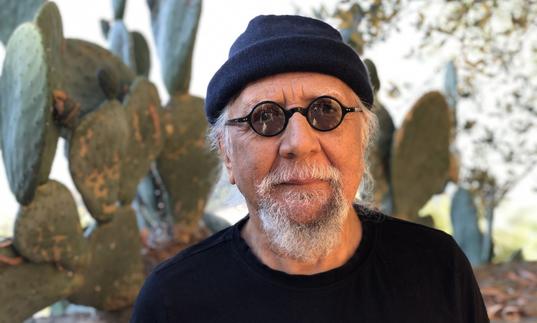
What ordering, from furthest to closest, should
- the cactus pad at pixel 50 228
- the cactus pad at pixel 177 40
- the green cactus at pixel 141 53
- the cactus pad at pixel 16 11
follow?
the green cactus at pixel 141 53 < the cactus pad at pixel 177 40 < the cactus pad at pixel 16 11 < the cactus pad at pixel 50 228

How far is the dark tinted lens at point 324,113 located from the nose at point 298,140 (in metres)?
0.02

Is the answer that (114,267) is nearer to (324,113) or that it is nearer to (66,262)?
(66,262)

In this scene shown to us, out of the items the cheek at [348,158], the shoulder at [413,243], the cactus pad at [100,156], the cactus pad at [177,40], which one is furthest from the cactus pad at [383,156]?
the cheek at [348,158]

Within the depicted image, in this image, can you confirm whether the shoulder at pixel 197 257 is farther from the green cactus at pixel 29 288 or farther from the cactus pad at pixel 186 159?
the cactus pad at pixel 186 159

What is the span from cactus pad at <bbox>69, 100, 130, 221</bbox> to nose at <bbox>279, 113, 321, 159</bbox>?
1496 mm

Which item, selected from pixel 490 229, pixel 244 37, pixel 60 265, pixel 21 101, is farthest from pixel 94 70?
pixel 490 229

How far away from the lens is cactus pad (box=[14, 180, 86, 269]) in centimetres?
232

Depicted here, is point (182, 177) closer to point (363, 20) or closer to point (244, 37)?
point (363, 20)

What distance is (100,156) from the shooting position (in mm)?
2592

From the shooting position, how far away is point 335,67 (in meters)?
1.27

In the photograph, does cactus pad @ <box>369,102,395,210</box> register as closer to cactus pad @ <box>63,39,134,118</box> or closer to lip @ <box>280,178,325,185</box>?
cactus pad @ <box>63,39,134,118</box>

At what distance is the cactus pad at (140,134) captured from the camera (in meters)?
2.88

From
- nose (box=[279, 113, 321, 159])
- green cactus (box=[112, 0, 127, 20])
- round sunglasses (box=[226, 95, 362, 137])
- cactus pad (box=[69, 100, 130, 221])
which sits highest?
green cactus (box=[112, 0, 127, 20])

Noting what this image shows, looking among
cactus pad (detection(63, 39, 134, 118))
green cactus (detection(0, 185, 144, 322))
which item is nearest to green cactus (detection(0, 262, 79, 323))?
green cactus (detection(0, 185, 144, 322))
